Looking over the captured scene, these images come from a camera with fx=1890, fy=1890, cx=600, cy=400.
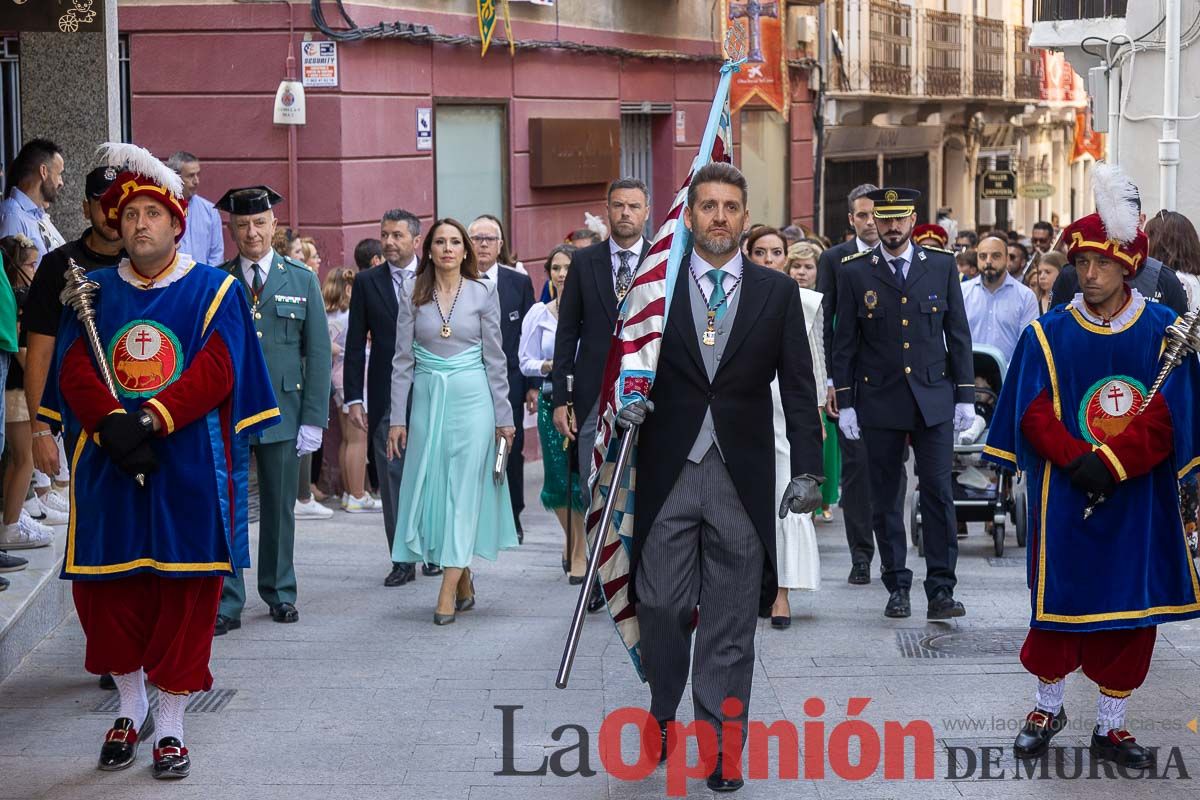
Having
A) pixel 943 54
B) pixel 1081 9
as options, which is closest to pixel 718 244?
pixel 1081 9

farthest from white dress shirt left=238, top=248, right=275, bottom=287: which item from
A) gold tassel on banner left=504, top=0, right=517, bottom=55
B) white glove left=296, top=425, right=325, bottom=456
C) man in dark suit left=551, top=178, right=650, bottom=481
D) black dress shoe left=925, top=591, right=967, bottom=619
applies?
gold tassel on banner left=504, top=0, right=517, bottom=55

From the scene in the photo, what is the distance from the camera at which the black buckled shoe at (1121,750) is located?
20.8 feet

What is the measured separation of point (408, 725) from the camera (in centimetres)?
707

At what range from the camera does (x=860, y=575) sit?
33.4 ft

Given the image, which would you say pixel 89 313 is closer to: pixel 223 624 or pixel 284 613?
pixel 223 624

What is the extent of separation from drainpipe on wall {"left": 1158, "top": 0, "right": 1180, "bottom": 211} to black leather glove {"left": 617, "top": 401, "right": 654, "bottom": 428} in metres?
10.6

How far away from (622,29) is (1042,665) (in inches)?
554

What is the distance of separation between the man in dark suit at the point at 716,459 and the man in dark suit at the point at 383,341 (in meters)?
3.90

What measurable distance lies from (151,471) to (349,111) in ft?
27.5

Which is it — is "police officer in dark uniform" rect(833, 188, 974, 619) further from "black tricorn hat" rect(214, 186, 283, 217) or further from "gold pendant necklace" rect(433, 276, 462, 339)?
"black tricorn hat" rect(214, 186, 283, 217)

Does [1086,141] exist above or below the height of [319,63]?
above

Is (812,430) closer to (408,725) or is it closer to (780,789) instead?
(780,789)

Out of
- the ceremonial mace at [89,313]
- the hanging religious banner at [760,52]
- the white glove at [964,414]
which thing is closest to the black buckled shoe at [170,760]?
the ceremonial mace at [89,313]

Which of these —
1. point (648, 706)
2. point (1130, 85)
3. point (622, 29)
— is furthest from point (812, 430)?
point (622, 29)
